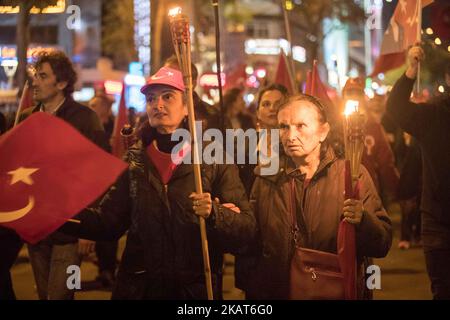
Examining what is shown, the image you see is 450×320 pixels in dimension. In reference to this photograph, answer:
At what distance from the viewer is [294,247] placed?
433cm

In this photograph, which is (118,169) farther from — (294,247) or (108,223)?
(294,247)

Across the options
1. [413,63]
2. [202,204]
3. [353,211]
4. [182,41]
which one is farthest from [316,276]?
[413,63]

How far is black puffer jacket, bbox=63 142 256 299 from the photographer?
4418 millimetres

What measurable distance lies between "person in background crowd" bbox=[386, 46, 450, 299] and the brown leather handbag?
→ 4.55 feet

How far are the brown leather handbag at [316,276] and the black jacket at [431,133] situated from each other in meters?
1.47

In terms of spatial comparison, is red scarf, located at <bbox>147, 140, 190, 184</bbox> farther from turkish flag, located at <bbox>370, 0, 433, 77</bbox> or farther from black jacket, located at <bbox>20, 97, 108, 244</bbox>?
turkish flag, located at <bbox>370, 0, 433, 77</bbox>

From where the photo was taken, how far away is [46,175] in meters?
4.23

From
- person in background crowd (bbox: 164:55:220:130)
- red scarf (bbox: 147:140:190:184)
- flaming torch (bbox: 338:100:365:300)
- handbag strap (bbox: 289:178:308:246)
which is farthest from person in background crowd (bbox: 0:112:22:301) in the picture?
flaming torch (bbox: 338:100:365:300)

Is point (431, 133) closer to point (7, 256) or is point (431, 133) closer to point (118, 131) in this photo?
point (7, 256)

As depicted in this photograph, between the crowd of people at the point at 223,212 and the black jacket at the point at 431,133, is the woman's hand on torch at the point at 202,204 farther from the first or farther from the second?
the black jacket at the point at 431,133

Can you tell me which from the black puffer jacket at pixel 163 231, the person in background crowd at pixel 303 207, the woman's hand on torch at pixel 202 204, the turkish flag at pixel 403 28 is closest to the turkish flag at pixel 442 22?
the turkish flag at pixel 403 28

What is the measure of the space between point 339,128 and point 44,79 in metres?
2.42

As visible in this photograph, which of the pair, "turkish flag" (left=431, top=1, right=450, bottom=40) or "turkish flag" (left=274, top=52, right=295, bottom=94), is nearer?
"turkish flag" (left=431, top=1, right=450, bottom=40)
